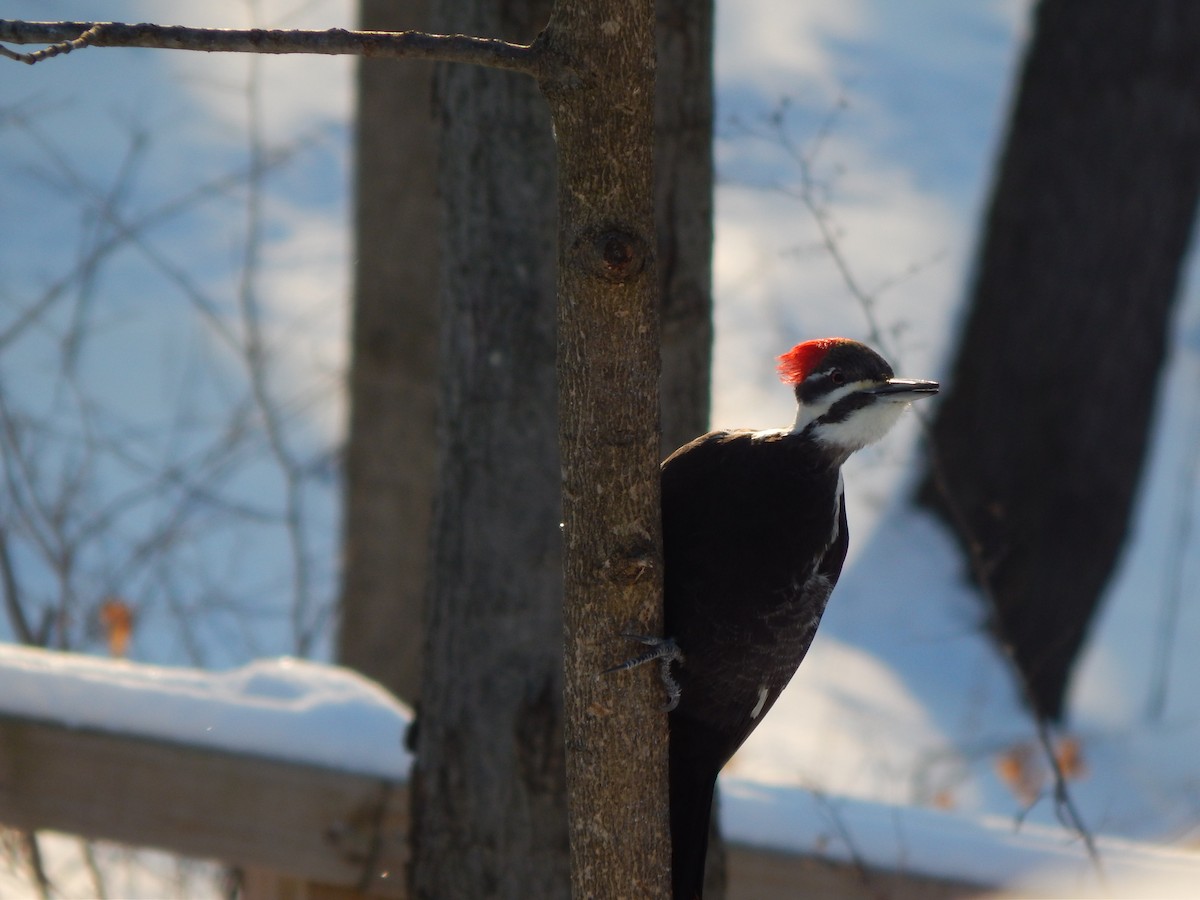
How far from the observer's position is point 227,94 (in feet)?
24.8

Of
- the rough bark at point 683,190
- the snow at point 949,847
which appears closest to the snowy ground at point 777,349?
the rough bark at point 683,190

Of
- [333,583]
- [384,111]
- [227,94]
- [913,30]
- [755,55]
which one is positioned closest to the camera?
[384,111]

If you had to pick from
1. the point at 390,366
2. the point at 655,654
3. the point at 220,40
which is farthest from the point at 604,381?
the point at 390,366

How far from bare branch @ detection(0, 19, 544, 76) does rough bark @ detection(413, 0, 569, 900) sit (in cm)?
109

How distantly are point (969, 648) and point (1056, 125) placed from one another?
2609 millimetres

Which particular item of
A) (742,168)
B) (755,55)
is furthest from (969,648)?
(755,55)

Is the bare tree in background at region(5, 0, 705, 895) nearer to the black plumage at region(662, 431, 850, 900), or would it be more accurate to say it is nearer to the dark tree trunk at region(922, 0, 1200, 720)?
the black plumage at region(662, 431, 850, 900)

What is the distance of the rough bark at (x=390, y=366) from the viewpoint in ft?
16.1

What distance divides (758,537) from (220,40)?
1138 millimetres

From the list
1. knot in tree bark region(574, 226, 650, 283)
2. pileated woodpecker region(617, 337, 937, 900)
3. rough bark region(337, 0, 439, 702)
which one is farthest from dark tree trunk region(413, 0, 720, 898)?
rough bark region(337, 0, 439, 702)

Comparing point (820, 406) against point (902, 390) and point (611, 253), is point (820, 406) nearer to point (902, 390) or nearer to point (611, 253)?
point (902, 390)

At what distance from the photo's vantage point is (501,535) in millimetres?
2525

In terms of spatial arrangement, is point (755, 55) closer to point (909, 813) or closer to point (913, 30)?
point (913, 30)

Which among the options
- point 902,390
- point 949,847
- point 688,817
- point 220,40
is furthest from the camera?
point 949,847
